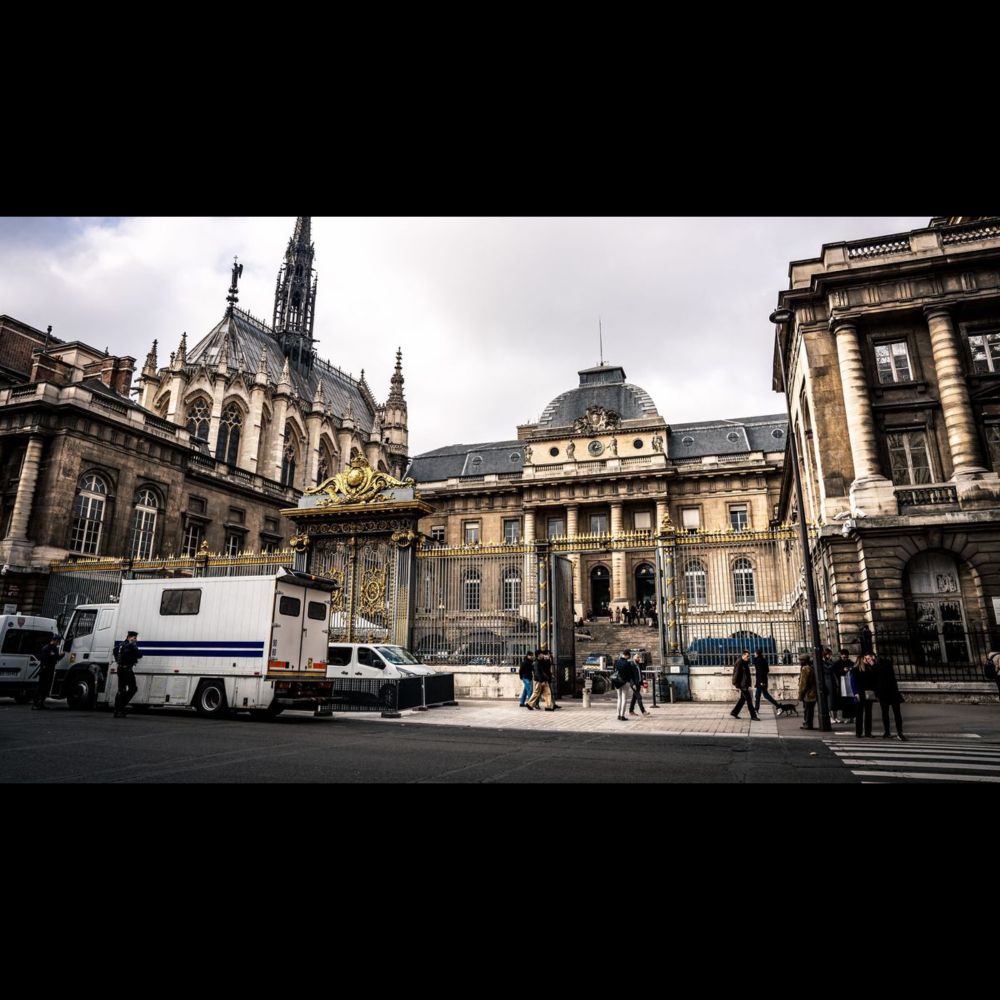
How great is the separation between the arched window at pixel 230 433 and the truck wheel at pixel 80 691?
30816 millimetres

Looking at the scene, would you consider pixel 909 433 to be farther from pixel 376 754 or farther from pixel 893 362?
pixel 376 754

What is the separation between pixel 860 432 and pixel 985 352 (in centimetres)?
465

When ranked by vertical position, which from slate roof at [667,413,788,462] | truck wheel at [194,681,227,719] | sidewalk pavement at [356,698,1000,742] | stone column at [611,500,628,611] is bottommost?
sidewalk pavement at [356,698,1000,742]

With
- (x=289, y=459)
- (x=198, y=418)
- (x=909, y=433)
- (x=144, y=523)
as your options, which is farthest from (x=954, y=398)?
(x=289, y=459)

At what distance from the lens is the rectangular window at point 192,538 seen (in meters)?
33.2

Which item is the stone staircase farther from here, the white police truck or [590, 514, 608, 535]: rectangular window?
the white police truck

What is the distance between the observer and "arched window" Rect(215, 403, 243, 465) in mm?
45438

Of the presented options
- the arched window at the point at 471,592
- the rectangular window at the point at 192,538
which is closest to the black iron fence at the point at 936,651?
the arched window at the point at 471,592

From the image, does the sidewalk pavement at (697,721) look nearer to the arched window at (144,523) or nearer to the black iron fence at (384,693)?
the black iron fence at (384,693)

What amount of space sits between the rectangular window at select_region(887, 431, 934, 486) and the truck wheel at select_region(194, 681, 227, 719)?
19.2m

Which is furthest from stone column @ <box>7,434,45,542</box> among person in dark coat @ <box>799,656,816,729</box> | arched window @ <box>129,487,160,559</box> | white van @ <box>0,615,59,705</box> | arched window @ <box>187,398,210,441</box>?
person in dark coat @ <box>799,656,816,729</box>

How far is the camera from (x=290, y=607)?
14.1m
